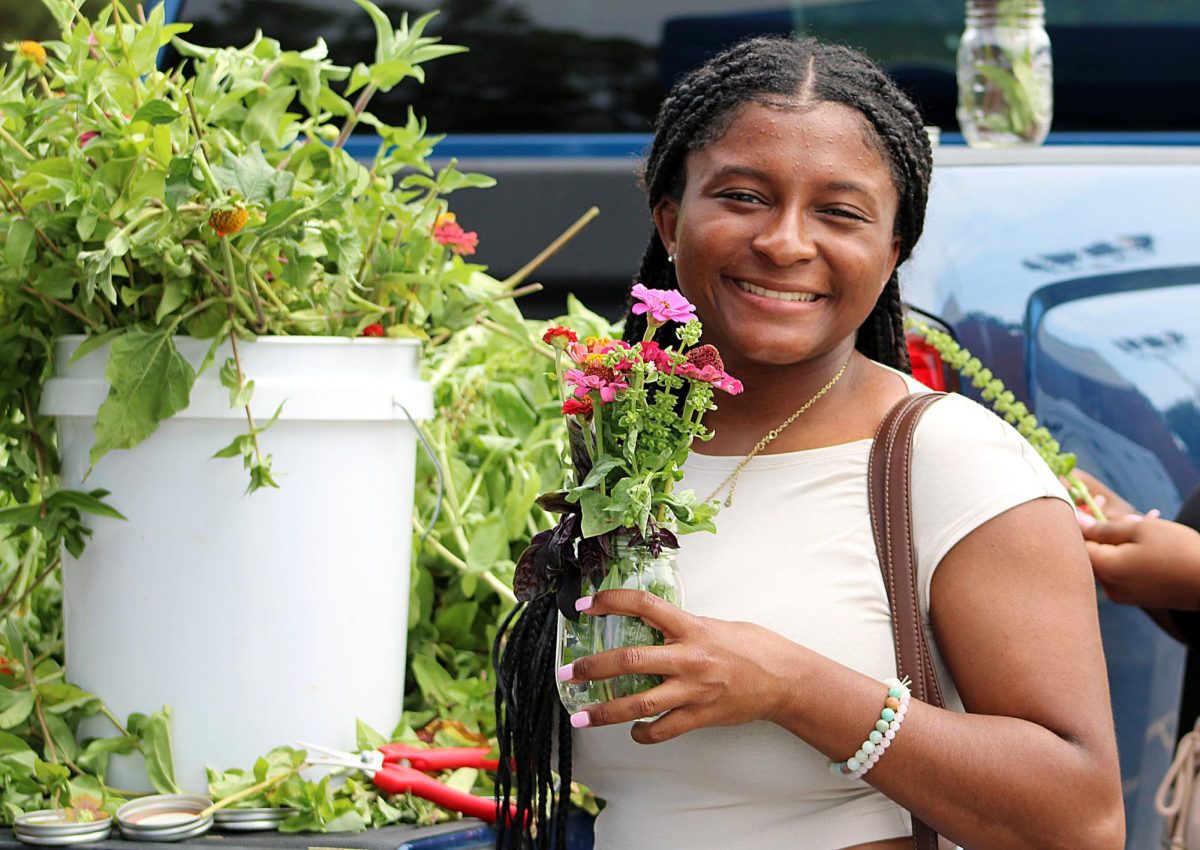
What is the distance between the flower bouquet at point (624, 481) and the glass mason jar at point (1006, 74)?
1.70 metres

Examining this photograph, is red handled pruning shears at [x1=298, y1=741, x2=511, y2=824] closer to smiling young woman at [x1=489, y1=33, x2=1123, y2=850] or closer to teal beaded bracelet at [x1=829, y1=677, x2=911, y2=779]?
smiling young woman at [x1=489, y1=33, x2=1123, y2=850]

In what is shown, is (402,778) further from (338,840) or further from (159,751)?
(159,751)

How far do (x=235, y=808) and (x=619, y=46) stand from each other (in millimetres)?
1789

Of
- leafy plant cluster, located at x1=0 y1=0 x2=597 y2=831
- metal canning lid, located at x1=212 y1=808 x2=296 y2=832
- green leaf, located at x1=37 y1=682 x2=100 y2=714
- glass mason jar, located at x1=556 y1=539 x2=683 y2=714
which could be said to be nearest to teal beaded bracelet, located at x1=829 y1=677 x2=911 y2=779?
glass mason jar, located at x1=556 y1=539 x2=683 y2=714

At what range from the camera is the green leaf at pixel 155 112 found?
5.67ft

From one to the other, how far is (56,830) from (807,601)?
2.81ft

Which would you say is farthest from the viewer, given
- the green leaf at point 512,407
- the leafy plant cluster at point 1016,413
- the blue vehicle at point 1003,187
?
the green leaf at point 512,407

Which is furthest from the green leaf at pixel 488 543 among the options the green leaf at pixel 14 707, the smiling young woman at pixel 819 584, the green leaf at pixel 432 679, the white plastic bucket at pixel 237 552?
the green leaf at pixel 14 707

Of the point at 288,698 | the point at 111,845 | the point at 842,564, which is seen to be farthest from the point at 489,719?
the point at 842,564

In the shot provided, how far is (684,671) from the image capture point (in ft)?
4.66

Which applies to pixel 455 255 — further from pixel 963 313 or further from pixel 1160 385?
pixel 1160 385

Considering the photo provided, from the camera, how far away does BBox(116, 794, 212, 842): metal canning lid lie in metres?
1.75

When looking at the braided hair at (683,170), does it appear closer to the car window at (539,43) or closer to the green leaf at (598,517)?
the green leaf at (598,517)

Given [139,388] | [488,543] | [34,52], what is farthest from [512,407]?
[34,52]
